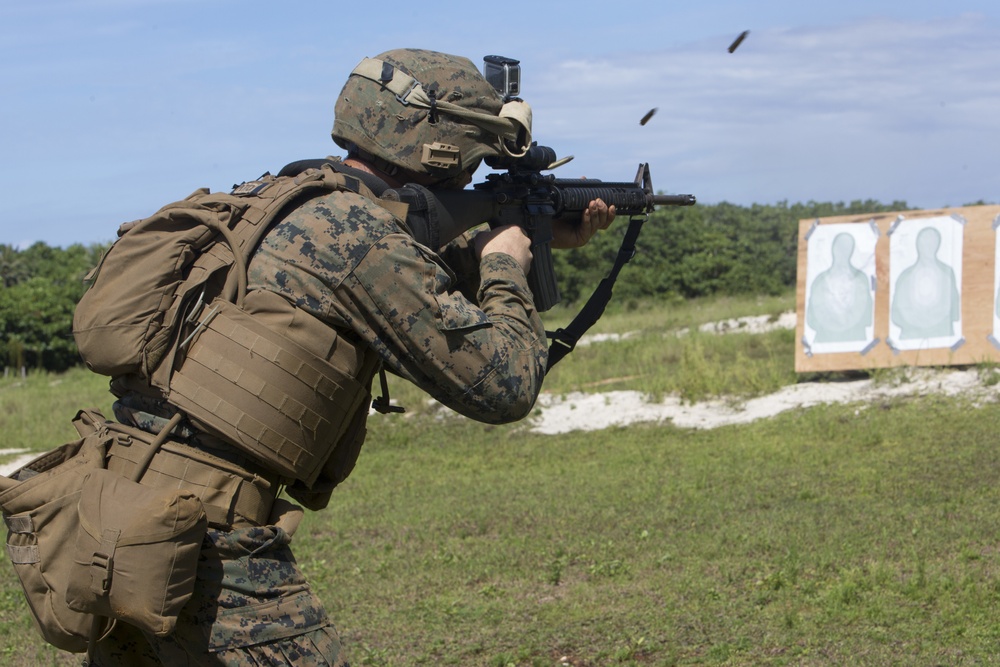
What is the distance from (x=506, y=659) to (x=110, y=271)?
9.79 ft

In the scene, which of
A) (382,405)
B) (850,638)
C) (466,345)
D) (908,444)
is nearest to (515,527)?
(850,638)

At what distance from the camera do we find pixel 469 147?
288 cm

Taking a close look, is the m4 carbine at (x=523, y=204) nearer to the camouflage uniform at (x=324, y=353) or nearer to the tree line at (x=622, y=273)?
the camouflage uniform at (x=324, y=353)

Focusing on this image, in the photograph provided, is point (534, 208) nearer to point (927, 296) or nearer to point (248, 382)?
point (248, 382)

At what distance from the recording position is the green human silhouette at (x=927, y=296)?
13.1m

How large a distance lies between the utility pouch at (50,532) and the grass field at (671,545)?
2627 mm

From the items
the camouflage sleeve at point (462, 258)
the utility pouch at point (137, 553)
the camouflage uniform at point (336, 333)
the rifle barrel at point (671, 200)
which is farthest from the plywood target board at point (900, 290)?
the utility pouch at point (137, 553)

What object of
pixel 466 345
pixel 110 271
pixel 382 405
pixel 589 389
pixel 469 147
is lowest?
pixel 589 389

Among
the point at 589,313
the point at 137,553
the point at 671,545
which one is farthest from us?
the point at 671,545

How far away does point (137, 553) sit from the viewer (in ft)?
7.62

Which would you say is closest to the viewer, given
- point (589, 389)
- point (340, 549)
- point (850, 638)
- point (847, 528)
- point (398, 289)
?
point (398, 289)

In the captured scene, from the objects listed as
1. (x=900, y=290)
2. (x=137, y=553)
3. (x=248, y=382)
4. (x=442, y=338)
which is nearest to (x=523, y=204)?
(x=442, y=338)

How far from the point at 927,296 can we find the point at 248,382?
12.4 metres

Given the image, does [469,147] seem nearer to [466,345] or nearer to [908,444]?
[466,345]
